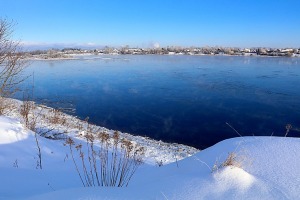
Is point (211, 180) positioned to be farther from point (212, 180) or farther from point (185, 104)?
point (185, 104)

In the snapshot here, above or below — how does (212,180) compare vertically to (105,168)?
above

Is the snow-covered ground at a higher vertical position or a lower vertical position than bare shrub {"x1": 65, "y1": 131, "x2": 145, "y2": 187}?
higher

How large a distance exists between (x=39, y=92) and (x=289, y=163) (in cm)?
2362

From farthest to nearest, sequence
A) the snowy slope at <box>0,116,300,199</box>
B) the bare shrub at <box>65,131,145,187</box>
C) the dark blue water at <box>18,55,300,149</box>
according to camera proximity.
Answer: the dark blue water at <box>18,55,300,149</box> → the bare shrub at <box>65,131,145,187</box> → the snowy slope at <box>0,116,300,199</box>

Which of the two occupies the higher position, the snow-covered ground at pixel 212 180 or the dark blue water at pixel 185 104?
the snow-covered ground at pixel 212 180

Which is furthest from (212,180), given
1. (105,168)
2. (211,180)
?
(105,168)

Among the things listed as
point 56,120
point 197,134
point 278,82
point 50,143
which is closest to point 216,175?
point 50,143

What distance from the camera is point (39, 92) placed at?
23938 mm

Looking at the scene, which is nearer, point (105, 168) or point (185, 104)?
point (105, 168)

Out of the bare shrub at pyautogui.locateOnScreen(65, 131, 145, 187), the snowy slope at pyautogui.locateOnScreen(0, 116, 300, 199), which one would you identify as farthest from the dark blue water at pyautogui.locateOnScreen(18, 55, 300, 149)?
the snowy slope at pyautogui.locateOnScreen(0, 116, 300, 199)

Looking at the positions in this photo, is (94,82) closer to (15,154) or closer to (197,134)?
(197,134)

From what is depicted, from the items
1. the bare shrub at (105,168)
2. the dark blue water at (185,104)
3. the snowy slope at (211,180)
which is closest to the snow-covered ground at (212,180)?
the snowy slope at (211,180)

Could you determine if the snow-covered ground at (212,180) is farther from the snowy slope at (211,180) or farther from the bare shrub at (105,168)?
the bare shrub at (105,168)

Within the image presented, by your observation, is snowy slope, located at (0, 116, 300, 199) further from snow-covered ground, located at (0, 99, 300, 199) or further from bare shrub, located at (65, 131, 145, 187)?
bare shrub, located at (65, 131, 145, 187)
